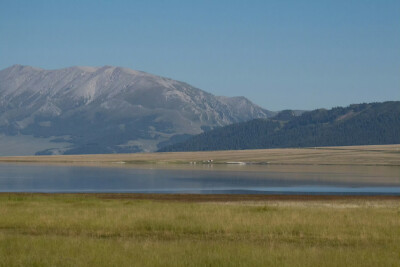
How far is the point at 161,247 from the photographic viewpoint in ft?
84.9

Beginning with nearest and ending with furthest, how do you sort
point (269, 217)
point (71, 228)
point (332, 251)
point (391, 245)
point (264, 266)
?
point (264, 266)
point (332, 251)
point (391, 245)
point (71, 228)
point (269, 217)

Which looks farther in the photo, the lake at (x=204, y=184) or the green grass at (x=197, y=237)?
the lake at (x=204, y=184)

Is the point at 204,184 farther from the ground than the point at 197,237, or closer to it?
closer to it

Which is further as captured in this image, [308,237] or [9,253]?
[308,237]

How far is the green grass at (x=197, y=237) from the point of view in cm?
2300

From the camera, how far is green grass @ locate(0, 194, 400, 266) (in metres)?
23.0

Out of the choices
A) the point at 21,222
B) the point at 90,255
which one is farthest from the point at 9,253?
the point at 21,222

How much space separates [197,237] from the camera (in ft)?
103

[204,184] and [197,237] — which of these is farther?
[204,184]

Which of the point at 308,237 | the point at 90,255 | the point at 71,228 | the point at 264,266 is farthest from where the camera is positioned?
the point at 71,228

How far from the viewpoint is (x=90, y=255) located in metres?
23.6

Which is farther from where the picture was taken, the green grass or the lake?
the lake

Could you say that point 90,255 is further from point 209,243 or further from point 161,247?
point 209,243

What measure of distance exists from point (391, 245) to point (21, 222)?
708 inches
